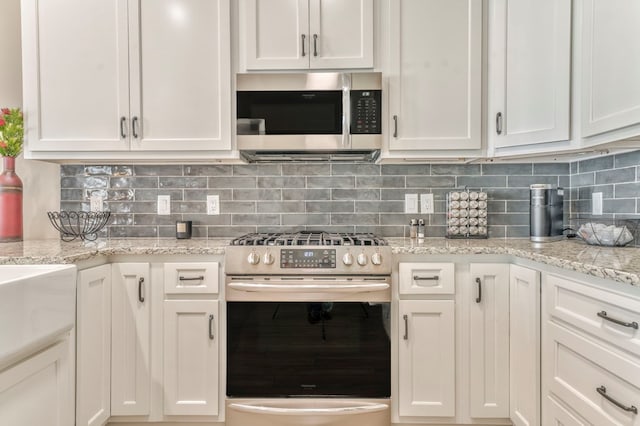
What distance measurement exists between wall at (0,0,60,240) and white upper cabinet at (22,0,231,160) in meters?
0.32

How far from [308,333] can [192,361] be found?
1.91 ft

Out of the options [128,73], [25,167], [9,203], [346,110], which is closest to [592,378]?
[346,110]

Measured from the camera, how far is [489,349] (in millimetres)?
1756

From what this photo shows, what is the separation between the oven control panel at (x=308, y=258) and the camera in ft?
5.72

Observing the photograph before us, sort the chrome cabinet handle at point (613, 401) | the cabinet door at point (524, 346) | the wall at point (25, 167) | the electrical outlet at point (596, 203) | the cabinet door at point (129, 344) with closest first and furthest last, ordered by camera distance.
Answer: the chrome cabinet handle at point (613, 401) < the cabinet door at point (524, 346) < the cabinet door at point (129, 344) < the electrical outlet at point (596, 203) < the wall at point (25, 167)

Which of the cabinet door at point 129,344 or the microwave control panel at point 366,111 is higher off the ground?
the microwave control panel at point 366,111

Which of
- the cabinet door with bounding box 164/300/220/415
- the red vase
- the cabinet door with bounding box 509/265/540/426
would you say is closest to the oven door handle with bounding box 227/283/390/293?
the cabinet door with bounding box 164/300/220/415

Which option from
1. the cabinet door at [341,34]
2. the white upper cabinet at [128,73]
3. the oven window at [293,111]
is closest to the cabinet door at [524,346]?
the oven window at [293,111]

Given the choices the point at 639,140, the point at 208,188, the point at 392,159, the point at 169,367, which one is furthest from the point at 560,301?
the point at 208,188

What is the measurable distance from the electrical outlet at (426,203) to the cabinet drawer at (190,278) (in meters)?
1.28

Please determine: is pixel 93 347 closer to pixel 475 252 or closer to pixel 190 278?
pixel 190 278

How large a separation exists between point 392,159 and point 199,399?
62.6 inches

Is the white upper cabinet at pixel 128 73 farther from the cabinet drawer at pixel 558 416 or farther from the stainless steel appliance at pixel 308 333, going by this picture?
the cabinet drawer at pixel 558 416

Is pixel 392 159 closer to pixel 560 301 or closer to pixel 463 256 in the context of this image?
pixel 463 256
